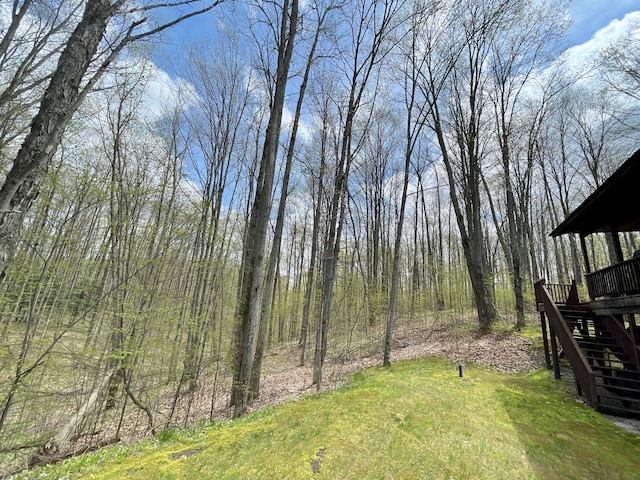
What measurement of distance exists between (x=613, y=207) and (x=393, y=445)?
9.00m

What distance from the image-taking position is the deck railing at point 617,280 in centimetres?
575

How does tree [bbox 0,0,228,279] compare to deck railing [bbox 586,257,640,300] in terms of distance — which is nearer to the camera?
tree [bbox 0,0,228,279]

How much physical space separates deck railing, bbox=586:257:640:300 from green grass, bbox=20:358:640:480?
299cm

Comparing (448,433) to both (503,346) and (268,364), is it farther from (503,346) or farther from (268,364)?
(268,364)

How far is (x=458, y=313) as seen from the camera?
1552 centimetres

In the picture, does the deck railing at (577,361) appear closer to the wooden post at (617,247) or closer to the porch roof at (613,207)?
the wooden post at (617,247)

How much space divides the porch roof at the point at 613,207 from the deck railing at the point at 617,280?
165 cm

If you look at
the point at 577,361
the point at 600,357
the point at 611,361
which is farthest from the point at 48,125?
the point at 600,357

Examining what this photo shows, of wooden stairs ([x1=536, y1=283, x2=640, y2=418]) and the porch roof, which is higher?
the porch roof

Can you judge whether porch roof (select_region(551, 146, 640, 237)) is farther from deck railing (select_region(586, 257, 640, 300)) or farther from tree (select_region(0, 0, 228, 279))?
tree (select_region(0, 0, 228, 279))

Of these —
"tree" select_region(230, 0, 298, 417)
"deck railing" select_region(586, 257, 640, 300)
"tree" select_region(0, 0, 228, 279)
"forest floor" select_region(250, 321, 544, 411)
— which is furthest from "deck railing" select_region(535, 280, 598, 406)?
"tree" select_region(0, 0, 228, 279)

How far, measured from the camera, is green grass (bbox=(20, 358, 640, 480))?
2.85m

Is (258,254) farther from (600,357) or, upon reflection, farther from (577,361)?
(600,357)

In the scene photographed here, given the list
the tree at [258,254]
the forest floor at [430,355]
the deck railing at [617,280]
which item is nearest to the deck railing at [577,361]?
the deck railing at [617,280]
